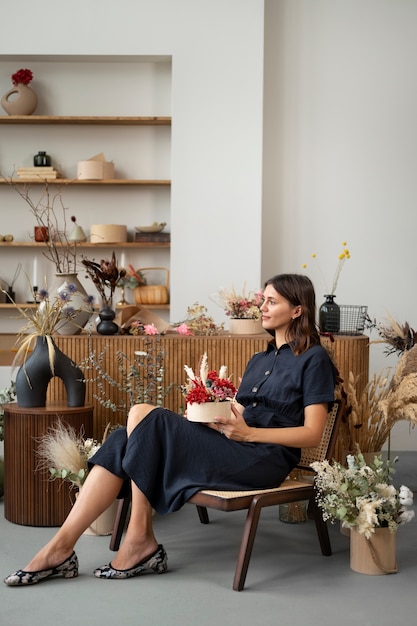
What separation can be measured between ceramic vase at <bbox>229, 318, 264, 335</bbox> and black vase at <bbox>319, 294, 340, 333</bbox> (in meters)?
0.31

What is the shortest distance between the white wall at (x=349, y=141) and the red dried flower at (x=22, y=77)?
162 centimetres

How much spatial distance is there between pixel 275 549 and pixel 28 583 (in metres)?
1.01

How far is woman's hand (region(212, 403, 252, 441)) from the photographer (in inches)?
120

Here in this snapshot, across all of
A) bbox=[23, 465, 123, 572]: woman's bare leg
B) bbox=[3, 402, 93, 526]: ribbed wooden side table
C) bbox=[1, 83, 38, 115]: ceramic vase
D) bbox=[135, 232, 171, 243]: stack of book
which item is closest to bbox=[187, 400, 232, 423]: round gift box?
bbox=[23, 465, 123, 572]: woman's bare leg

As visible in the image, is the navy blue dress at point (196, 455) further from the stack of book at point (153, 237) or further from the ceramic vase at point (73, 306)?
the stack of book at point (153, 237)

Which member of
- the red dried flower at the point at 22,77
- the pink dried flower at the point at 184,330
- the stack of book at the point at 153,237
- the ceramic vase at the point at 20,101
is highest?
the red dried flower at the point at 22,77

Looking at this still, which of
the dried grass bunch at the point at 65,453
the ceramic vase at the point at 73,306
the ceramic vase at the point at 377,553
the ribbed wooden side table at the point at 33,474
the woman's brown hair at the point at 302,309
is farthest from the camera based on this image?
the ceramic vase at the point at 73,306

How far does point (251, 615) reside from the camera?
270cm

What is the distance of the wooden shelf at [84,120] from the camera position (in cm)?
588

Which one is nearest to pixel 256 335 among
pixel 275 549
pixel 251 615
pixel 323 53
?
pixel 275 549

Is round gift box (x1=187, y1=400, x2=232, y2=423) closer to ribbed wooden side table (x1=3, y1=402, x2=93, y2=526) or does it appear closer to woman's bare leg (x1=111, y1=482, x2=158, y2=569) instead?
woman's bare leg (x1=111, y1=482, x2=158, y2=569)

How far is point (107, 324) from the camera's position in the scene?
417 cm

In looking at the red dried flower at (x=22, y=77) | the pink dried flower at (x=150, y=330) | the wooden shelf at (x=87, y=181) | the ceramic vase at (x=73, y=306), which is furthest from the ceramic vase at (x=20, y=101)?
the pink dried flower at (x=150, y=330)

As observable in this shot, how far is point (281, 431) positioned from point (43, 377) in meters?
1.20
